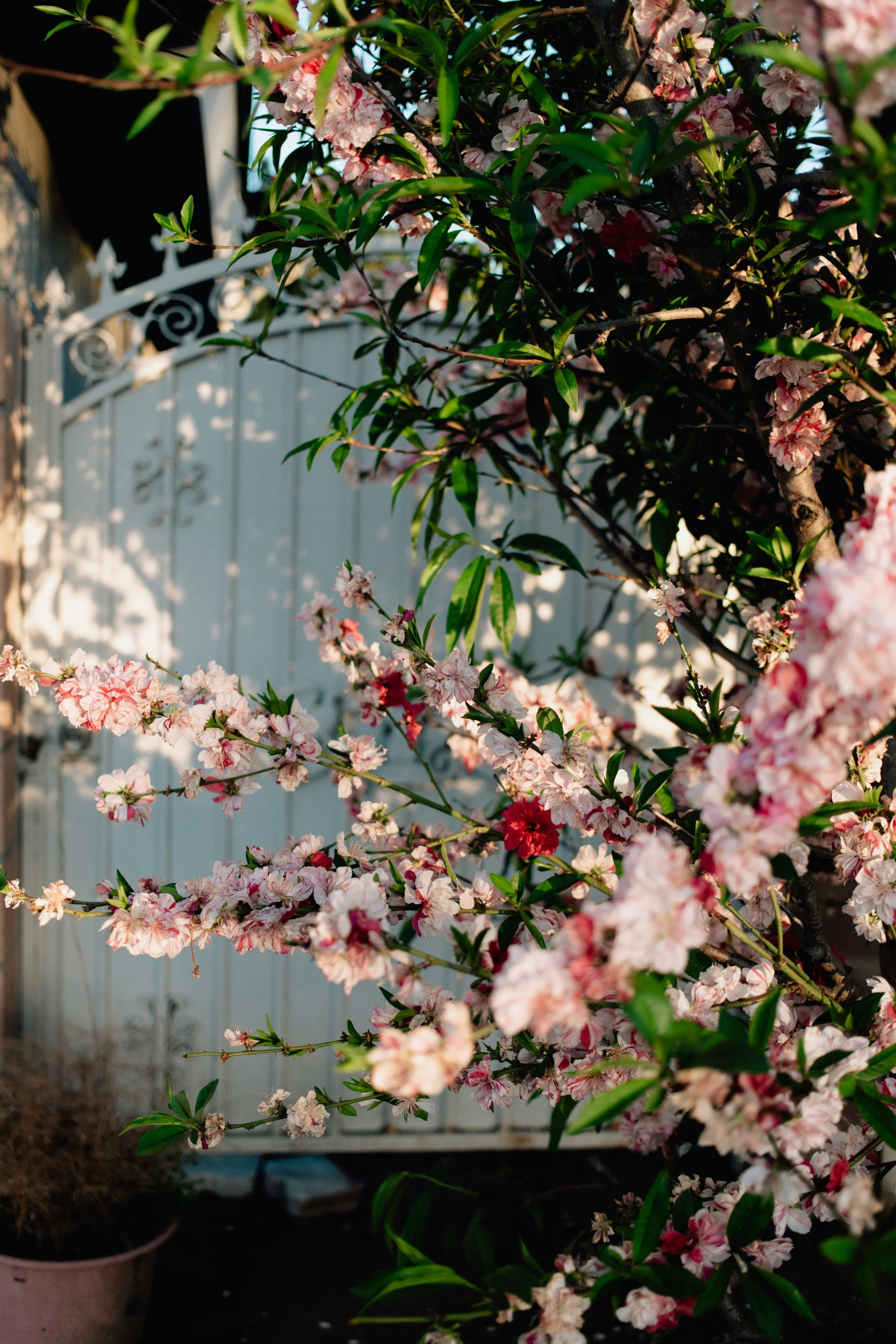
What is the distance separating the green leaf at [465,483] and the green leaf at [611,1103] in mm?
864

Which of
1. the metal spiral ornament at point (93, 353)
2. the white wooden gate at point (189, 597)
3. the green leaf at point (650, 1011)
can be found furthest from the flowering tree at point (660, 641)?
the metal spiral ornament at point (93, 353)

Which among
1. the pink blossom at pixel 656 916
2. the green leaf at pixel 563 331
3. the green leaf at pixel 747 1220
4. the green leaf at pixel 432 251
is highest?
the green leaf at pixel 432 251

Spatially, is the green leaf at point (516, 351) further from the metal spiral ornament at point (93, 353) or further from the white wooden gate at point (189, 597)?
the metal spiral ornament at point (93, 353)

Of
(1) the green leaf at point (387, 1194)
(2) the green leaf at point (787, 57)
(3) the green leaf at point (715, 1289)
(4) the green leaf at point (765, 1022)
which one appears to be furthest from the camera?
(1) the green leaf at point (387, 1194)

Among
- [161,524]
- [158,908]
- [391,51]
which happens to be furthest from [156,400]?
[158,908]

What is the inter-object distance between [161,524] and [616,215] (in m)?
1.45

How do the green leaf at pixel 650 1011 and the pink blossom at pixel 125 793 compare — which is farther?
the pink blossom at pixel 125 793

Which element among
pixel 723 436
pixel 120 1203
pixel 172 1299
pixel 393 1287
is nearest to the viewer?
pixel 393 1287

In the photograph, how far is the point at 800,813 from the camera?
1.83 ft

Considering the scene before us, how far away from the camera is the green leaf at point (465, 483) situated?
1.30 m

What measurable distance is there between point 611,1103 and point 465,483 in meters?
0.93

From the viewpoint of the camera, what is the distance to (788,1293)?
797mm

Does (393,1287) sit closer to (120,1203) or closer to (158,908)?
(158,908)

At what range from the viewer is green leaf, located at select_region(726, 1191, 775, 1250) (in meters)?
0.74
